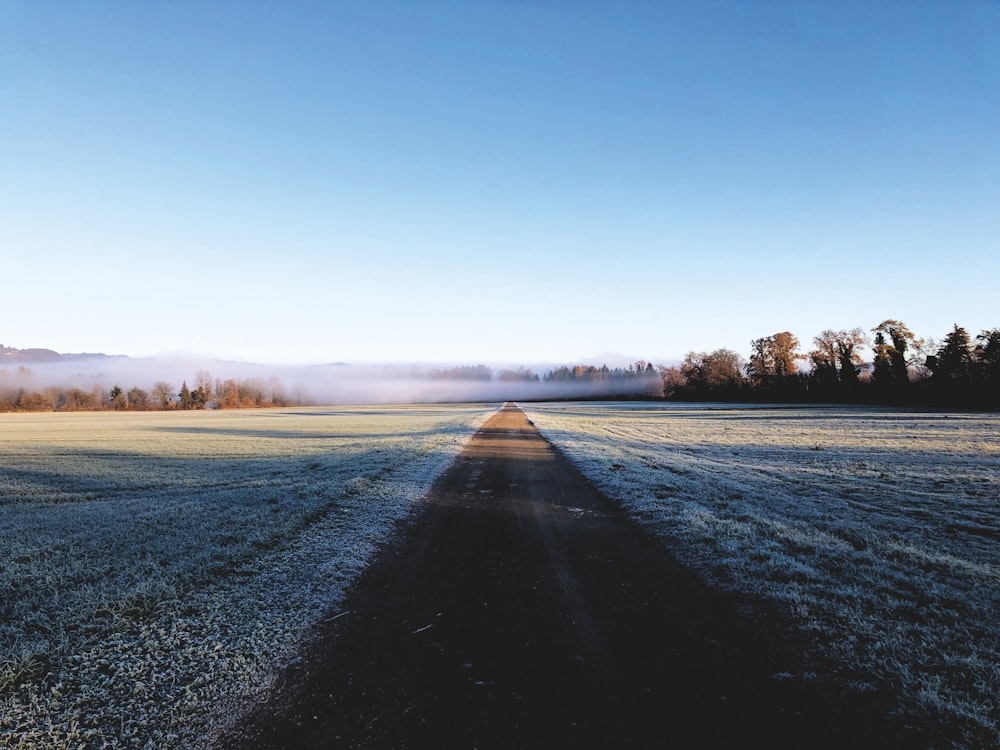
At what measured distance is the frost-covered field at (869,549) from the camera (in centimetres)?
423

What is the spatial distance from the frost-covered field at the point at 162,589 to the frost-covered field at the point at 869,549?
5862 millimetres

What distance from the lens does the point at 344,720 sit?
12.1ft

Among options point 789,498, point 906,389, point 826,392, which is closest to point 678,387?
point 826,392

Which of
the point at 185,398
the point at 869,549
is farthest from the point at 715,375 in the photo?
the point at 185,398

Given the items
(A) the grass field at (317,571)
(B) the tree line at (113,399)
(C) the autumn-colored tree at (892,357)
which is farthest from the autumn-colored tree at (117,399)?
(C) the autumn-colored tree at (892,357)

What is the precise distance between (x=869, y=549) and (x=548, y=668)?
667 cm

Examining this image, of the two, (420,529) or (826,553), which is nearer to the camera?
(826,553)

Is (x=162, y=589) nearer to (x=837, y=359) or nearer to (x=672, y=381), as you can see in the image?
(x=837, y=359)

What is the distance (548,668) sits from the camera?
438cm

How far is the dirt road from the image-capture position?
3508mm

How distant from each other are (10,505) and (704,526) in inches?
730

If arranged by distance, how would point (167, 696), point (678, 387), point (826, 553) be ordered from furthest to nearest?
point (678, 387) → point (826, 553) → point (167, 696)

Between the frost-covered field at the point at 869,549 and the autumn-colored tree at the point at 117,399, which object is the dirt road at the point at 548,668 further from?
the autumn-colored tree at the point at 117,399

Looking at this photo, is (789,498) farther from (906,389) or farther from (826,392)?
(826,392)
